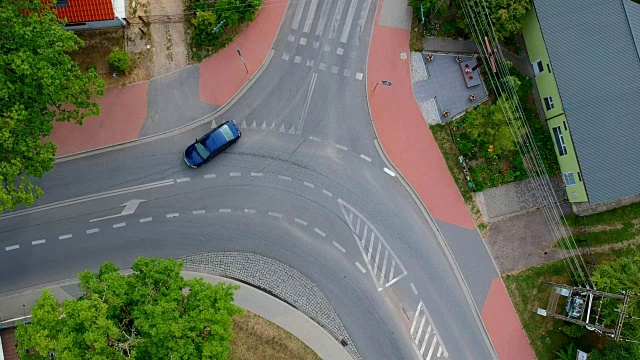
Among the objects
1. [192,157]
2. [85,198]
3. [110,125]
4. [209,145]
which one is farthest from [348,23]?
[85,198]

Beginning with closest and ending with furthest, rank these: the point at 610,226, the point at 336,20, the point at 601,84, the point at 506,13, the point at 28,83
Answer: the point at 28,83 < the point at 601,84 < the point at 506,13 < the point at 610,226 < the point at 336,20

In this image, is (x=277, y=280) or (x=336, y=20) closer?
(x=277, y=280)

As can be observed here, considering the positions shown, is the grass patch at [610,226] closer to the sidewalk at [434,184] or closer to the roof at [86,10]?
the sidewalk at [434,184]

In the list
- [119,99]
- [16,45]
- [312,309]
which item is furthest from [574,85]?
[16,45]

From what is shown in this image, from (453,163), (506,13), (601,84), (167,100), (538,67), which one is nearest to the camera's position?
(601,84)

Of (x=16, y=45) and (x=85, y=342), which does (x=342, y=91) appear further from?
(x=85, y=342)

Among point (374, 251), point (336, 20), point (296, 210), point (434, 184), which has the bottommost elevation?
point (374, 251)

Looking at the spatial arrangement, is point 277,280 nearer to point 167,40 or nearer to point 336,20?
point 167,40
